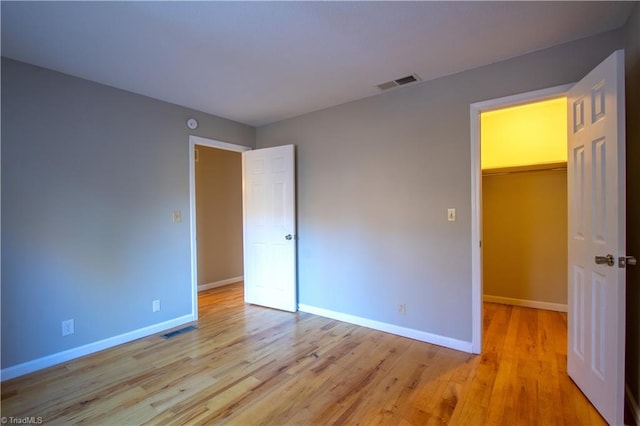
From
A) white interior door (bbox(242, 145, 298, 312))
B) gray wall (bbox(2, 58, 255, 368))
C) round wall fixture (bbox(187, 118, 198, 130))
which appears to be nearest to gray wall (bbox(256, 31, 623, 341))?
white interior door (bbox(242, 145, 298, 312))

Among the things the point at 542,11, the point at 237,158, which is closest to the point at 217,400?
the point at 542,11

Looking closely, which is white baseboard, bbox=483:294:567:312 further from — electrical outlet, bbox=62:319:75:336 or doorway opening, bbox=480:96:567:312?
electrical outlet, bbox=62:319:75:336

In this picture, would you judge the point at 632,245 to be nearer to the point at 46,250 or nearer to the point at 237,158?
the point at 46,250

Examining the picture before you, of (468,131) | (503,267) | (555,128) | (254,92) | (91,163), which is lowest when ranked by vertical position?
(503,267)

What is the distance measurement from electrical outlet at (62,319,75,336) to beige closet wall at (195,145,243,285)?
234 centimetres

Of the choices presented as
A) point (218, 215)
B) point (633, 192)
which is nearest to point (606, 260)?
point (633, 192)

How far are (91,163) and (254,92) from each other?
5.54ft

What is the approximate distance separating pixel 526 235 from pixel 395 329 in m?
2.20

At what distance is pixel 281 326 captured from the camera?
11.1ft

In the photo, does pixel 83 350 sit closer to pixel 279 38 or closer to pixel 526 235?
pixel 279 38

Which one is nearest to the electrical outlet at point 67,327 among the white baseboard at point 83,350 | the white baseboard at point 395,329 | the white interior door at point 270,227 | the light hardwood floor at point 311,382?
the white baseboard at point 83,350

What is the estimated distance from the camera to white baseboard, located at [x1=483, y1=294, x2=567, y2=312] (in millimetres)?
3648

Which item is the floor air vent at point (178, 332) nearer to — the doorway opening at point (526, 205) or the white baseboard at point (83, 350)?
the white baseboard at point (83, 350)

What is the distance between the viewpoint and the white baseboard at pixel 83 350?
238 cm
